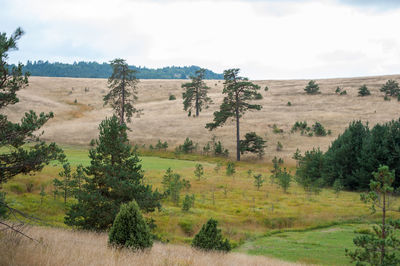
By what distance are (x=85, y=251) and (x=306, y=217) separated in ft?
51.6

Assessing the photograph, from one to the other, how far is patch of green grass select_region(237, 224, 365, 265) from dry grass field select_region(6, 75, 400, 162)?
29441 millimetres

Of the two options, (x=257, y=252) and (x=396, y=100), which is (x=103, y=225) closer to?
(x=257, y=252)

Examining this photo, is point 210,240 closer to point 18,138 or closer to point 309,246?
point 309,246

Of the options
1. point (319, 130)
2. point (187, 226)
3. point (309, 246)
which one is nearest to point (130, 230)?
point (187, 226)

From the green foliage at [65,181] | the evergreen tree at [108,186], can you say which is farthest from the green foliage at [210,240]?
the green foliage at [65,181]

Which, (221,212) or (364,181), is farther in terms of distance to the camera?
(364,181)

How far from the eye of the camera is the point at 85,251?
8.43 m

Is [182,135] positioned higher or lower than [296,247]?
higher

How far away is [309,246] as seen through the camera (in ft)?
49.1

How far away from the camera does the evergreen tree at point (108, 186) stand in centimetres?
1327

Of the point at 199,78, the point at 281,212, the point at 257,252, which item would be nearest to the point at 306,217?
the point at 281,212

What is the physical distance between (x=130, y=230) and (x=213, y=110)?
6981 centimetres

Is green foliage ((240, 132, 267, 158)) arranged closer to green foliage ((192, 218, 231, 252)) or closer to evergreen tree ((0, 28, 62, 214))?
green foliage ((192, 218, 231, 252))

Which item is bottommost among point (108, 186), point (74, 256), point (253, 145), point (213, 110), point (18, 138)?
point (74, 256)
